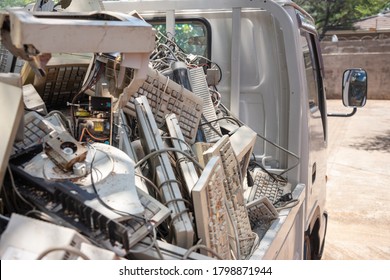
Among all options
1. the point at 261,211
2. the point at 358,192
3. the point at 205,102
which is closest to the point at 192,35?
the point at 205,102

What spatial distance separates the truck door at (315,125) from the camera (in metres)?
3.36

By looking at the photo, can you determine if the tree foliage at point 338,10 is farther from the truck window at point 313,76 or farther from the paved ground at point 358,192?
the truck window at point 313,76

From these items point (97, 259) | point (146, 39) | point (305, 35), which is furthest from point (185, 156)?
point (305, 35)

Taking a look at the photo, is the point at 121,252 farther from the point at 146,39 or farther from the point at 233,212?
the point at 233,212

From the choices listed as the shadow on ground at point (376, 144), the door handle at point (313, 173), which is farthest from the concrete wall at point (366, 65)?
the door handle at point (313, 173)

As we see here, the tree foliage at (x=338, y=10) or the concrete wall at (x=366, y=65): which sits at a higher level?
the tree foliage at (x=338, y=10)

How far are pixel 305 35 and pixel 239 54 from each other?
59 cm

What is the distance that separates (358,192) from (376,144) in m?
3.85

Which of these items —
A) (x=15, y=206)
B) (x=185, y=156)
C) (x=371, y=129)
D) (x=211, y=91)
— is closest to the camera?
(x=15, y=206)

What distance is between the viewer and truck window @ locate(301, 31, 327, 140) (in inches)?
134

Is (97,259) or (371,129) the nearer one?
(97,259)

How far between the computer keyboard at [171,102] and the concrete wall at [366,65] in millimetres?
14525

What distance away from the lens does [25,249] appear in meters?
1.25

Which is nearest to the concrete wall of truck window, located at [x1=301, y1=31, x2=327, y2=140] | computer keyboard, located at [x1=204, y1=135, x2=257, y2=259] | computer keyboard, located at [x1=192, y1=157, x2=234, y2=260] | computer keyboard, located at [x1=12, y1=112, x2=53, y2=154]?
truck window, located at [x1=301, y1=31, x2=327, y2=140]
